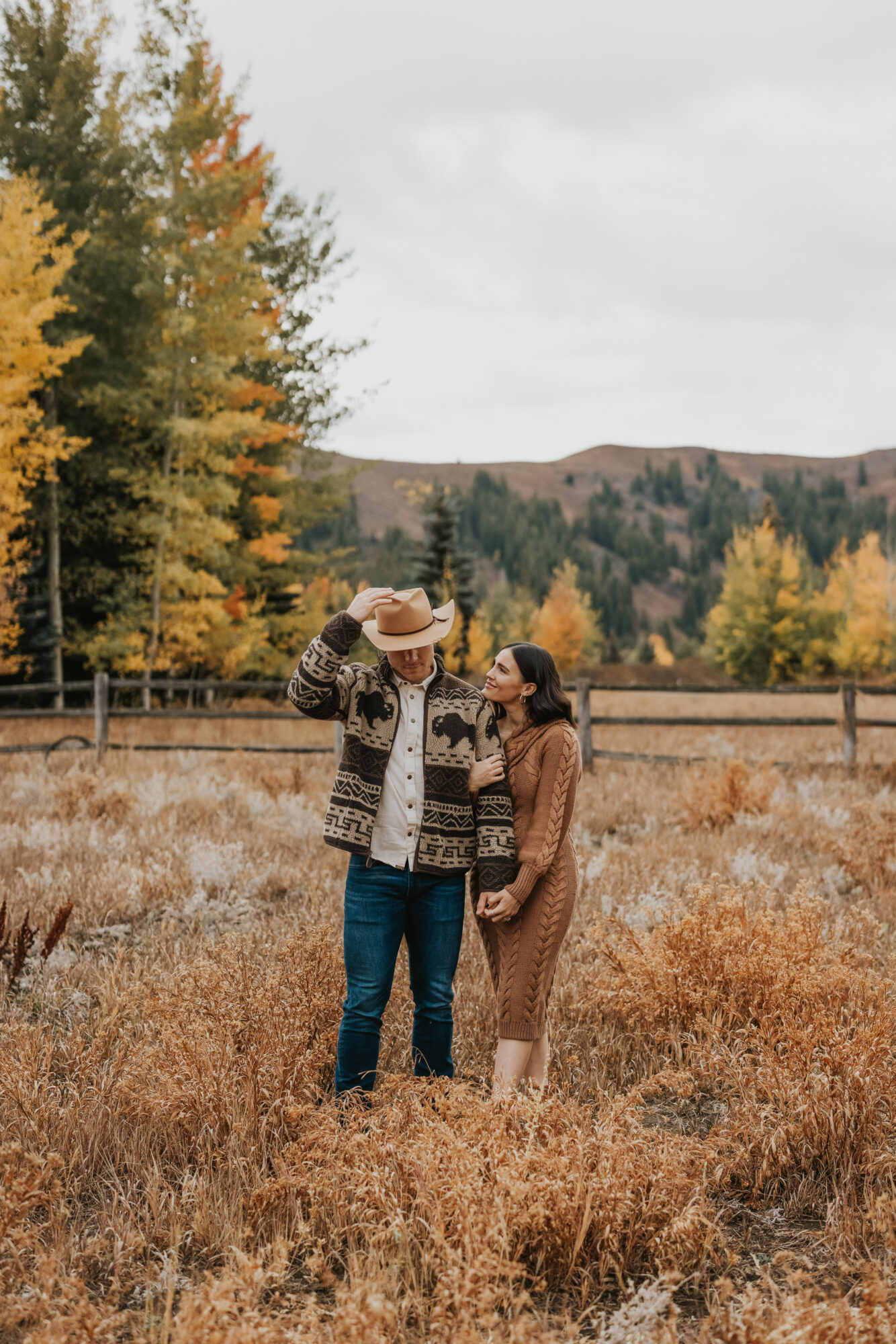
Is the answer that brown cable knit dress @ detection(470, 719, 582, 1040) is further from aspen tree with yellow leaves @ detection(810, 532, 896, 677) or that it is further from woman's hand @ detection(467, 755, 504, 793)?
aspen tree with yellow leaves @ detection(810, 532, 896, 677)

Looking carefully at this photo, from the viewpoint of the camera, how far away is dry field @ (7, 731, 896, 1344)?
2088 millimetres

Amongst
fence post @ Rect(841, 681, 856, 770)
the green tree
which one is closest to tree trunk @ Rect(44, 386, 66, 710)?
fence post @ Rect(841, 681, 856, 770)

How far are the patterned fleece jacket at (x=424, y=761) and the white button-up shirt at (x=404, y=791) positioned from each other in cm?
3

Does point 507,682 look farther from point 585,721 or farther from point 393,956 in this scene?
point 585,721

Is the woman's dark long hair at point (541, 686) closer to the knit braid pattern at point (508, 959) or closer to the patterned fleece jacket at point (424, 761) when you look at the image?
the patterned fleece jacket at point (424, 761)

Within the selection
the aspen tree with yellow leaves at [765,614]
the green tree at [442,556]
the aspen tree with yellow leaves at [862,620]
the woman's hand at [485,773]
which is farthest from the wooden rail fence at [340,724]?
the aspen tree with yellow leaves at [765,614]

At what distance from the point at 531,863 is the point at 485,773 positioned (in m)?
0.35

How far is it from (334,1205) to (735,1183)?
→ 1336 millimetres

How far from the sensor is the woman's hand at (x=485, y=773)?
306 centimetres

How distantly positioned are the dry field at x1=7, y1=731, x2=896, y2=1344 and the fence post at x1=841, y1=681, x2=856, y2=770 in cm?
623

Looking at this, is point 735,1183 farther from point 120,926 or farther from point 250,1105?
point 120,926

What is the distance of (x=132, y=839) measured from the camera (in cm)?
711

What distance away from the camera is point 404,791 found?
3080 millimetres

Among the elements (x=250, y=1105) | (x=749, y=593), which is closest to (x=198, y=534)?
(x=250, y=1105)
